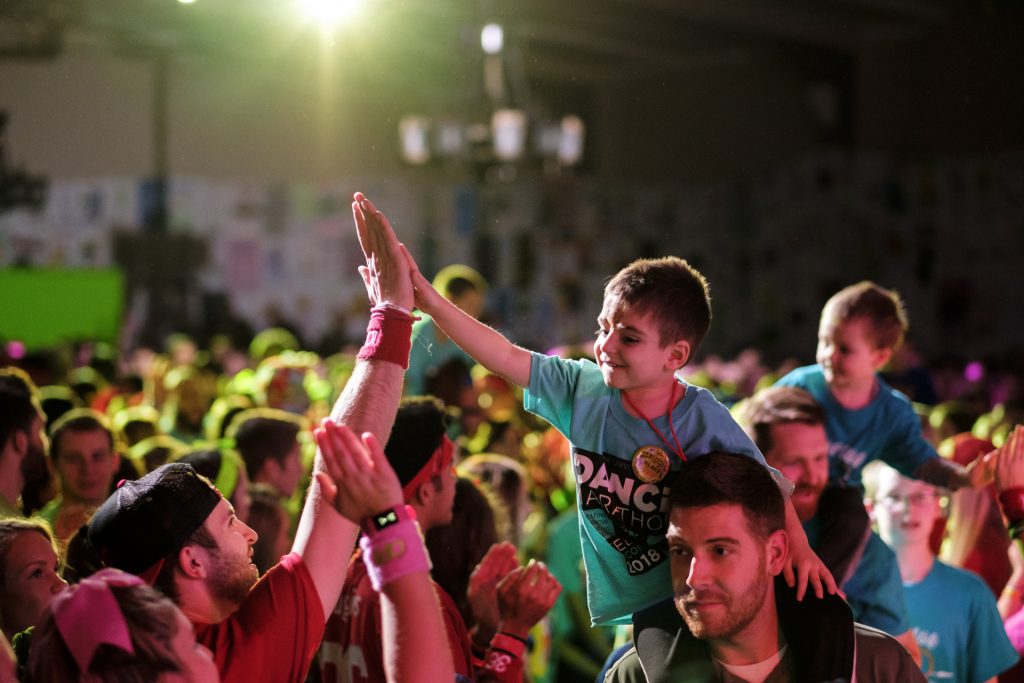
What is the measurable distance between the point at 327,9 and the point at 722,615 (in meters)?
2.65

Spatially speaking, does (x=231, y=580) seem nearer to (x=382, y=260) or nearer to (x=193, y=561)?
(x=193, y=561)

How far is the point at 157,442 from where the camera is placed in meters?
4.37

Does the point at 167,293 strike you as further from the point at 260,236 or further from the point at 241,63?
the point at 241,63

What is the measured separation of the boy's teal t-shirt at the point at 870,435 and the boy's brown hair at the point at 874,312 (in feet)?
0.61

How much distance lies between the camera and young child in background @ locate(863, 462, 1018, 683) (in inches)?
124

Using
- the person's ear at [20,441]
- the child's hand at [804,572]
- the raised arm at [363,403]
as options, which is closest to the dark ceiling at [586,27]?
the person's ear at [20,441]

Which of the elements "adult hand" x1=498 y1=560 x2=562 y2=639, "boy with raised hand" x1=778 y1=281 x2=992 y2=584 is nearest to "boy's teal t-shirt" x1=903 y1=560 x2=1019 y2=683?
"boy with raised hand" x1=778 y1=281 x2=992 y2=584

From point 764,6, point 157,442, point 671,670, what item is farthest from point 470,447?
point 764,6

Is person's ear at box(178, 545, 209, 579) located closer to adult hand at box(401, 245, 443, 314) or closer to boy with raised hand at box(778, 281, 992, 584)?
adult hand at box(401, 245, 443, 314)

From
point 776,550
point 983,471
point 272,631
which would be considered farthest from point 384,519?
point 983,471

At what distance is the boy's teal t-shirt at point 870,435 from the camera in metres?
3.43

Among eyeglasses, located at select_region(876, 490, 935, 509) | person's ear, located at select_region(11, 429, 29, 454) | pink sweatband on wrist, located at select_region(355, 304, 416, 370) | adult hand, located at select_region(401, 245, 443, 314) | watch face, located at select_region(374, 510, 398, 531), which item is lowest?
eyeglasses, located at select_region(876, 490, 935, 509)

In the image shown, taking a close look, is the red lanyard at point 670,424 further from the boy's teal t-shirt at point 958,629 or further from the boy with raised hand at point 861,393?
the boy's teal t-shirt at point 958,629

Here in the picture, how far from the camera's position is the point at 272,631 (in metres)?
1.85
